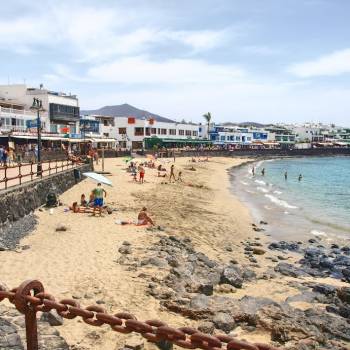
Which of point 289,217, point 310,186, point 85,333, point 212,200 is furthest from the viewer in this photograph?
point 310,186

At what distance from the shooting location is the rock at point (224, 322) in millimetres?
8781

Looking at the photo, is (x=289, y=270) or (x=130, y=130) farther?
(x=130, y=130)

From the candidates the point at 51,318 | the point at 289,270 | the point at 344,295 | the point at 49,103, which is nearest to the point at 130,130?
the point at 49,103

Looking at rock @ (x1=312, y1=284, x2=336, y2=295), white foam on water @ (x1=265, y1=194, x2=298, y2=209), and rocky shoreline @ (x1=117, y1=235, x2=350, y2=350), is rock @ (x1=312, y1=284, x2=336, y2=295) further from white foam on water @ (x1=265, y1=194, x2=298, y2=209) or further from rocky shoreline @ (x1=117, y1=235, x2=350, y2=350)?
white foam on water @ (x1=265, y1=194, x2=298, y2=209)

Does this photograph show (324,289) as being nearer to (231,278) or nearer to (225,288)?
(231,278)

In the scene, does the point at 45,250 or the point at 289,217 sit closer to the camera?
the point at 45,250

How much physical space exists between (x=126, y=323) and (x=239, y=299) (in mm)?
8251

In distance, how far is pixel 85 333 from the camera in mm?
7648

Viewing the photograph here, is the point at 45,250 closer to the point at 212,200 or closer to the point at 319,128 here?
the point at 212,200

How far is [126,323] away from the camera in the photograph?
9.30 feet

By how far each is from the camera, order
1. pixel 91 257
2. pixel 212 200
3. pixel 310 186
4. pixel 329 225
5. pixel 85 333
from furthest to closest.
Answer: pixel 310 186 → pixel 212 200 → pixel 329 225 → pixel 91 257 → pixel 85 333

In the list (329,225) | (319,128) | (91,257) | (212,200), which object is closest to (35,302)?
(91,257)

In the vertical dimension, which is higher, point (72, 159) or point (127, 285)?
point (72, 159)

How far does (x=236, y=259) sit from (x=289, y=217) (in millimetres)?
12450
